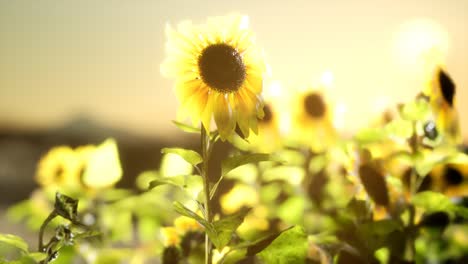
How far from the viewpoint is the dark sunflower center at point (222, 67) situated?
69 cm

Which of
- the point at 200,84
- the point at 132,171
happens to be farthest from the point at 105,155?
the point at 132,171

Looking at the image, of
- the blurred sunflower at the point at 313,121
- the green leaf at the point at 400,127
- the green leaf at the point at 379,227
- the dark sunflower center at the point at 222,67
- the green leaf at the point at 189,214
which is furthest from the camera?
the blurred sunflower at the point at 313,121

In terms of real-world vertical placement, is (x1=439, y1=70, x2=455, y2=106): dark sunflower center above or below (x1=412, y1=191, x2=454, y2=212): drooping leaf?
above

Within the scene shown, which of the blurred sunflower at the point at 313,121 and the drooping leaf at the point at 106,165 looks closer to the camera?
the drooping leaf at the point at 106,165

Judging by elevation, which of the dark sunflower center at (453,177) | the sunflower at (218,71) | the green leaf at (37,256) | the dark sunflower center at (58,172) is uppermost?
the sunflower at (218,71)

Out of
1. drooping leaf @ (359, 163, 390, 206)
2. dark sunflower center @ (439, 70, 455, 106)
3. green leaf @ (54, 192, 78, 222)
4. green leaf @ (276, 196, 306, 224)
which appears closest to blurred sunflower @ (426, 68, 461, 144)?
dark sunflower center @ (439, 70, 455, 106)

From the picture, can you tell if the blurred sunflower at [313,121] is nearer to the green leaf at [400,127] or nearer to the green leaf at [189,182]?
the green leaf at [400,127]

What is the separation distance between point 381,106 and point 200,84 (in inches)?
27.5

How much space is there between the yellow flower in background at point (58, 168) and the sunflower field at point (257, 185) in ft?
0.04

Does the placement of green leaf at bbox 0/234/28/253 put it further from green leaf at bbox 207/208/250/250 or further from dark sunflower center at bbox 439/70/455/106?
dark sunflower center at bbox 439/70/455/106

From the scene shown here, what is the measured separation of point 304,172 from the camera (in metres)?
1.27

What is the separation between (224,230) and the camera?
0.61m

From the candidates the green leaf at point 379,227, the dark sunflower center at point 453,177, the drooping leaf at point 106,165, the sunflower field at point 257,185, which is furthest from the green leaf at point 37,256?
the dark sunflower center at point 453,177

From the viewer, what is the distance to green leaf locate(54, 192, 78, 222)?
62 cm
